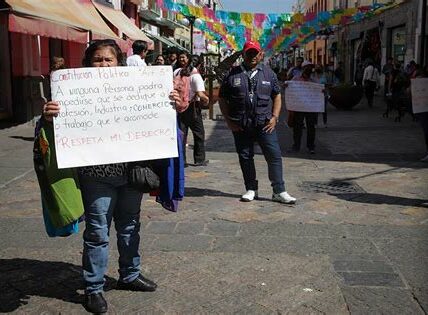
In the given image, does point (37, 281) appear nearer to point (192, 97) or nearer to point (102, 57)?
point (102, 57)

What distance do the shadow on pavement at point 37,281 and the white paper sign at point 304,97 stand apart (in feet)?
21.0

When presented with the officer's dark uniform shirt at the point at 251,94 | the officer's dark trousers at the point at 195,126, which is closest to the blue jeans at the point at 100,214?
the officer's dark uniform shirt at the point at 251,94

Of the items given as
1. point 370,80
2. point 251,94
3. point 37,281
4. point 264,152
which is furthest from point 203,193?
point 370,80

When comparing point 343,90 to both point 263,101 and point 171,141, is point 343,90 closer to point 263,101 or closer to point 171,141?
point 263,101

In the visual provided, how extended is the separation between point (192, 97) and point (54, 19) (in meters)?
4.09

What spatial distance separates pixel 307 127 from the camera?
31.5ft

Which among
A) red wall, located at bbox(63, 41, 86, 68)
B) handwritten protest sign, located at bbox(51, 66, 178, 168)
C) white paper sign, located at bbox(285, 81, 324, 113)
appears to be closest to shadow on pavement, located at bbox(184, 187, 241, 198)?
handwritten protest sign, located at bbox(51, 66, 178, 168)

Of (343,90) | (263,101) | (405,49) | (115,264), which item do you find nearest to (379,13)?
(405,49)

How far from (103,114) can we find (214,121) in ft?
40.7

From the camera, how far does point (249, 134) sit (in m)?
5.89

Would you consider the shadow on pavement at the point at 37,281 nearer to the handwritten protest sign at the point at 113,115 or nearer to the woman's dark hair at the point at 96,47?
the handwritten protest sign at the point at 113,115

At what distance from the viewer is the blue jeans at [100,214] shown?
3.18 m

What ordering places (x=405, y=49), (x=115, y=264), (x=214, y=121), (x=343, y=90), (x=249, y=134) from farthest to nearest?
(x=405, y=49) < (x=343, y=90) < (x=214, y=121) < (x=249, y=134) < (x=115, y=264)

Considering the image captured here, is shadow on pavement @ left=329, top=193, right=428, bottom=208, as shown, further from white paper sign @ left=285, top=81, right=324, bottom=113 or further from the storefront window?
the storefront window
